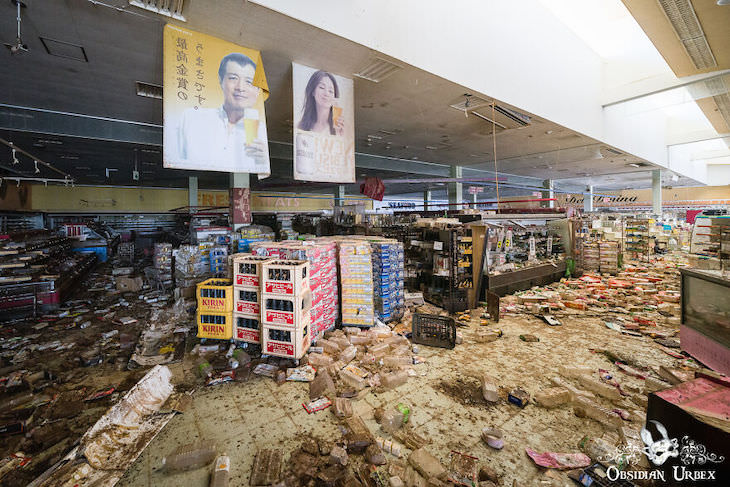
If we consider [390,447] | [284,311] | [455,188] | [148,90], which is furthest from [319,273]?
[455,188]

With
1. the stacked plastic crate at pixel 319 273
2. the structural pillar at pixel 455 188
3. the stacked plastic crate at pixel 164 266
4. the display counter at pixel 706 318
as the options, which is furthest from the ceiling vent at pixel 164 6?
the structural pillar at pixel 455 188

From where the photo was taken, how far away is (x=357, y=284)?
511 centimetres

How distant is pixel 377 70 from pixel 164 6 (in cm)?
331

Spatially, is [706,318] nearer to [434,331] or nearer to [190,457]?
[434,331]

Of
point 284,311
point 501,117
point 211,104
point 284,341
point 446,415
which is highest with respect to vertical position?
point 501,117

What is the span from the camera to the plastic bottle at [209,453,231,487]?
211 centimetres

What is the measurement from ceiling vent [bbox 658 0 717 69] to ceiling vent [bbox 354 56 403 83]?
4.43 metres

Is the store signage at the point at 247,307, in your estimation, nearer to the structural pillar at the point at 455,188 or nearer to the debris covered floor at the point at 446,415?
the debris covered floor at the point at 446,415

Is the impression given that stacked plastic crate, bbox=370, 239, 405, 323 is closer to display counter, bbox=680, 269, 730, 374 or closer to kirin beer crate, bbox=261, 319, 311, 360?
kirin beer crate, bbox=261, 319, 311, 360

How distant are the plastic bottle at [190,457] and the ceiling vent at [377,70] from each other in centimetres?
577

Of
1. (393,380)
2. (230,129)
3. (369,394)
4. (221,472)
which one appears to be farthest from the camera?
(230,129)

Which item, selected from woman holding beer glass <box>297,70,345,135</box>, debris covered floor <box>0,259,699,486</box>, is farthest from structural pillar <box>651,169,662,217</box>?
woman holding beer glass <box>297,70,345,135</box>

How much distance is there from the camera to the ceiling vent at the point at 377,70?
199 inches

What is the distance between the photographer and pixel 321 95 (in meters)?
5.26
